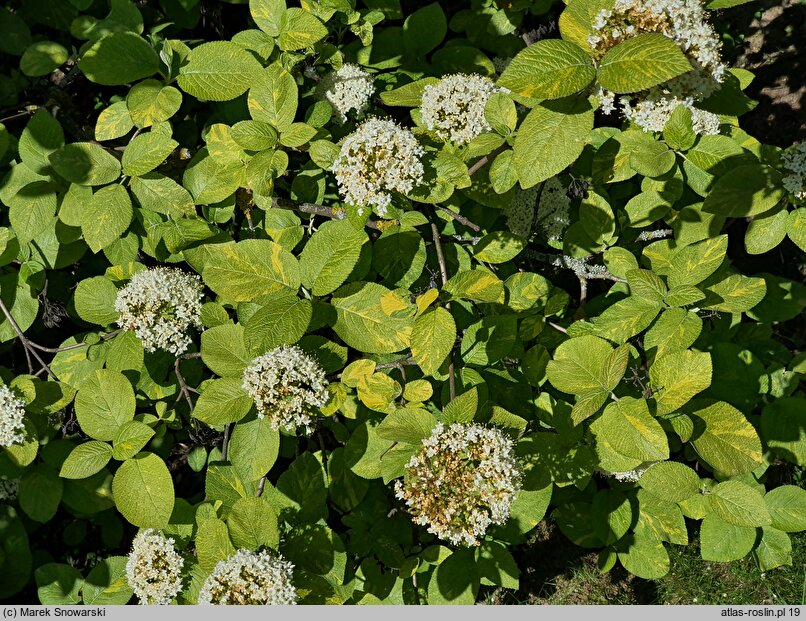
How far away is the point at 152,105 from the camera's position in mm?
2496

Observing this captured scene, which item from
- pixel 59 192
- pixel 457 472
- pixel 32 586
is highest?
pixel 59 192

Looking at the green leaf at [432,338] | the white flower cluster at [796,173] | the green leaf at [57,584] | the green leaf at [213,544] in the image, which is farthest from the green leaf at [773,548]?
the green leaf at [57,584]

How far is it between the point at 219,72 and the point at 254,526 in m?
1.69

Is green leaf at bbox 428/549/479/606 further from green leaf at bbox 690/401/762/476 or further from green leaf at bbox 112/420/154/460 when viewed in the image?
green leaf at bbox 112/420/154/460

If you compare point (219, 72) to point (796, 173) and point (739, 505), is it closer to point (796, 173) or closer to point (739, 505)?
point (796, 173)

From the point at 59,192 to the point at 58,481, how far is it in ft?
3.98

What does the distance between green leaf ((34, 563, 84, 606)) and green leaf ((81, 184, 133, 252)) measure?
1554 millimetres

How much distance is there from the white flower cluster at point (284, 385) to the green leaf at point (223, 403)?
73 millimetres

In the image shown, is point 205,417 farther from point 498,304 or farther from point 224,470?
point 498,304

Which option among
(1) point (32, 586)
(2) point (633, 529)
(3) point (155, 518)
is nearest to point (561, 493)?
(2) point (633, 529)

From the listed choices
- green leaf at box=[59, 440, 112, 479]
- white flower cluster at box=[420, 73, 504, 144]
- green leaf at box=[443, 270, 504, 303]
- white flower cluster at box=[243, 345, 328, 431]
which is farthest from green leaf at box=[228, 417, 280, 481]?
white flower cluster at box=[420, 73, 504, 144]

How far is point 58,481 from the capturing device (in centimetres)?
281

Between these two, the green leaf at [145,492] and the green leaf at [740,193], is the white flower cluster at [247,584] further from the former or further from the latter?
the green leaf at [740,193]

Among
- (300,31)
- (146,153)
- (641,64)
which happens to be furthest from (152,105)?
(641,64)
